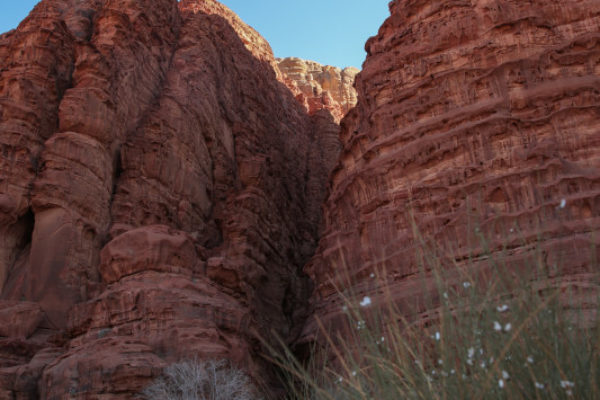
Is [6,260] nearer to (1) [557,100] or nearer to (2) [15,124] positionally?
(2) [15,124]

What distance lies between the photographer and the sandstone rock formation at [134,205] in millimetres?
18375

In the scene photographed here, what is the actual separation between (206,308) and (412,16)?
53.2 feet

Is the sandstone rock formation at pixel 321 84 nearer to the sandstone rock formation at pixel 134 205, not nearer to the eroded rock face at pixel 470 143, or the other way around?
the sandstone rock formation at pixel 134 205

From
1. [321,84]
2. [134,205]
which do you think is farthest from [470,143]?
[321,84]

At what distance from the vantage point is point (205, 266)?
21906 mm

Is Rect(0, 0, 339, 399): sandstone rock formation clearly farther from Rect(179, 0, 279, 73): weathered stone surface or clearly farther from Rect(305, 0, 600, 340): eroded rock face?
Rect(305, 0, 600, 340): eroded rock face

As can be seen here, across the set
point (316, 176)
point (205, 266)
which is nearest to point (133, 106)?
point (205, 266)

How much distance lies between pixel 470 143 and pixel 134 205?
16.3 meters

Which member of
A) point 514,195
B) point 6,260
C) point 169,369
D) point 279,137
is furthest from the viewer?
point 279,137

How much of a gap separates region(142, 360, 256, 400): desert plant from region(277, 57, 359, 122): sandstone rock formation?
155 feet

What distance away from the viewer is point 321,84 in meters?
71.9

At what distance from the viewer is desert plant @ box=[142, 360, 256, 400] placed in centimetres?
1559

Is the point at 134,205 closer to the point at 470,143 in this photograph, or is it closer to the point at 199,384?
the point at 199,384

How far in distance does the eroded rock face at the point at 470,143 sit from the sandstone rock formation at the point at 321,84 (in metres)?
37.3
